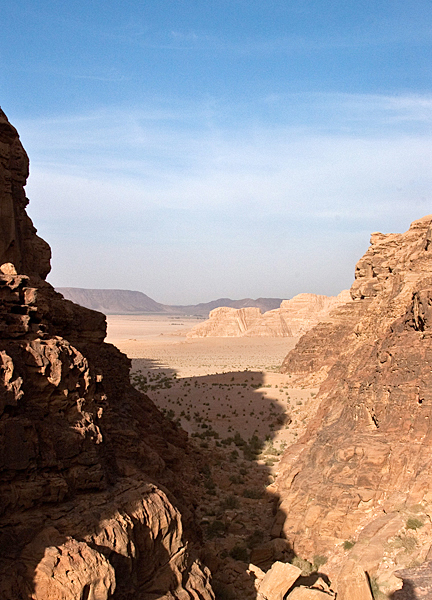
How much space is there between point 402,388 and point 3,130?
11.6m

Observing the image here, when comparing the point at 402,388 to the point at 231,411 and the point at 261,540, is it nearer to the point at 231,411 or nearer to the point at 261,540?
the point at 261,540

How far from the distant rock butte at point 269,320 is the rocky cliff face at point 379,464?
243 ft

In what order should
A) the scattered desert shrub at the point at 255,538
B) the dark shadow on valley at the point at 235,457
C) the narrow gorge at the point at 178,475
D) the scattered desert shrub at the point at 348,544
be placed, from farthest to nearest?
the scattered desert shrub at the point at 255,538 → the dark shadow on valley at the point at 235,457 → the scattered desert shrub at the point at 348,544 → the narrow gorge at the point at 178,475

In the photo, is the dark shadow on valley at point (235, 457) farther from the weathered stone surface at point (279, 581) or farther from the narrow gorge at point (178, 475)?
the weathered stone surface at point (279, 581)

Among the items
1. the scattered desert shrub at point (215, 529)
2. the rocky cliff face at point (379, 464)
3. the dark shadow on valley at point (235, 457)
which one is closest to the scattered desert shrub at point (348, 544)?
the rocky cliff face at point (379, 464)

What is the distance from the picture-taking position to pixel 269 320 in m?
94.4

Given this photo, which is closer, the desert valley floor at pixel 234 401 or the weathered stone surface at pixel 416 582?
the weathered stone surface at pixel 416 582

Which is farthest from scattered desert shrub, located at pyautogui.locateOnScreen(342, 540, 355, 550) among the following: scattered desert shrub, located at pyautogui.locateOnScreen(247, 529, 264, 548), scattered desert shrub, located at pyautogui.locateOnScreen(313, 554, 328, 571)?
scattered desert shrub, located at pyautogui.locateOnScreen(247, 529, 264, 548)

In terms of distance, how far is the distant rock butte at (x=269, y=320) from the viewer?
9162 cm

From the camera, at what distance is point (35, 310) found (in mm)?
9094

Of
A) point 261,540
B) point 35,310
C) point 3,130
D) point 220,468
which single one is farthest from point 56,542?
point 220,468

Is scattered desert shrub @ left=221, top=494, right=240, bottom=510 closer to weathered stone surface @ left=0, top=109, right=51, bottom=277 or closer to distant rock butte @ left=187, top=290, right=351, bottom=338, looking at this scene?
weathered stone surface @ left=0, top=109, right=51, bottom=277

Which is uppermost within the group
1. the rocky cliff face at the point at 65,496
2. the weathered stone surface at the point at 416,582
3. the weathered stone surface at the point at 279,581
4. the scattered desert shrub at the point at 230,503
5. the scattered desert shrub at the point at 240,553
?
the rocky cliff face at the point at 65,496

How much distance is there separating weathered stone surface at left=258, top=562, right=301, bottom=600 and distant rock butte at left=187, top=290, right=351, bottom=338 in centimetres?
7894
